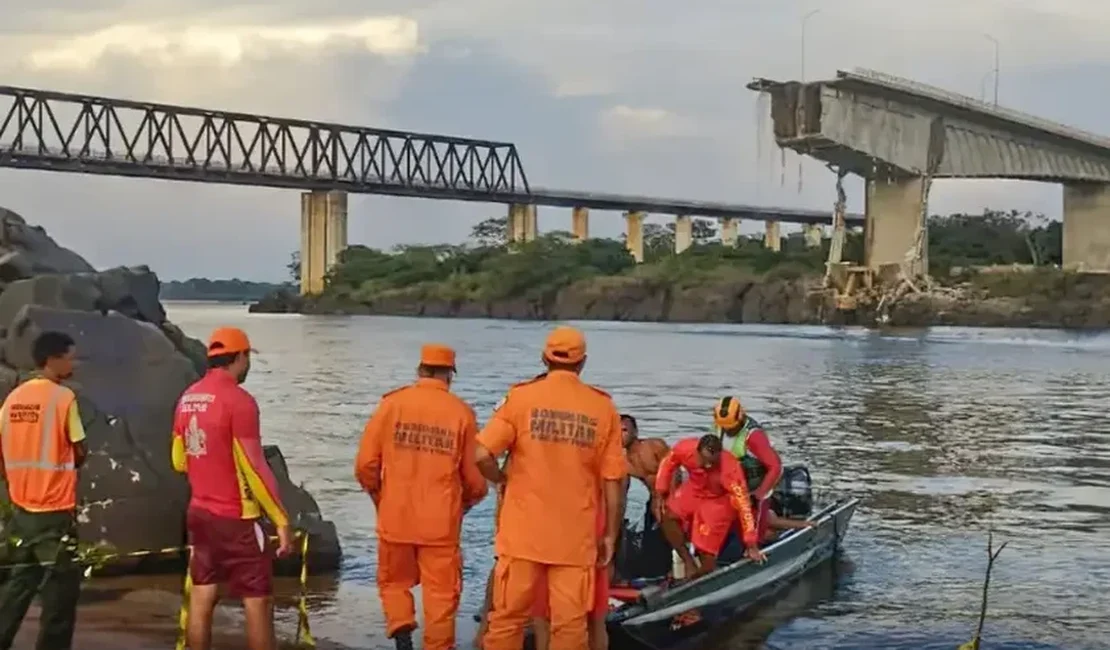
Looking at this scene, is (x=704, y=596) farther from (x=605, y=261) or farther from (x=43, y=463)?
(x=605, y=261)

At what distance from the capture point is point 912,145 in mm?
85000

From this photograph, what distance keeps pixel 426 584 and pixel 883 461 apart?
16636mm

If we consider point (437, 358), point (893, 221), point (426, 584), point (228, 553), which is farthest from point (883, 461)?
point (893, 221)

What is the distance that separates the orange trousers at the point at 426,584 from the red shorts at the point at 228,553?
0.81m

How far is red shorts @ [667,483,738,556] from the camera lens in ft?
34.5

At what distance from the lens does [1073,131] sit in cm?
9088

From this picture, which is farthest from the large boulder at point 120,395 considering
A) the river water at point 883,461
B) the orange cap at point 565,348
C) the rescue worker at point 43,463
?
the orange cap at point 565,348

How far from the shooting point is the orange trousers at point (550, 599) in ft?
24.2

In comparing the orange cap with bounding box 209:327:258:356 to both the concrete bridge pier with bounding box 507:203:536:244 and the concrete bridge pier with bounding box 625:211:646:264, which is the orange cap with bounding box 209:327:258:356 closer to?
the concrete bridge pier with bounding box 507:203:536:244

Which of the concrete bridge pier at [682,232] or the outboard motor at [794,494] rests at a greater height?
the concrete bridge pier at [682,232]

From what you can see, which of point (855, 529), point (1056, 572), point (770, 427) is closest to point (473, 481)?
point (1056, 572)

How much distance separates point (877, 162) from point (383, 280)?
69582 millimetres

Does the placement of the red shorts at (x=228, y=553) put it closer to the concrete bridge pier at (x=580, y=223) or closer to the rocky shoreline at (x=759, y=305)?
the rocky shoreline at (x=759, y=305)

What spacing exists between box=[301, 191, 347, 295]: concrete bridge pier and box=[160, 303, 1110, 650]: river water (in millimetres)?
70116
